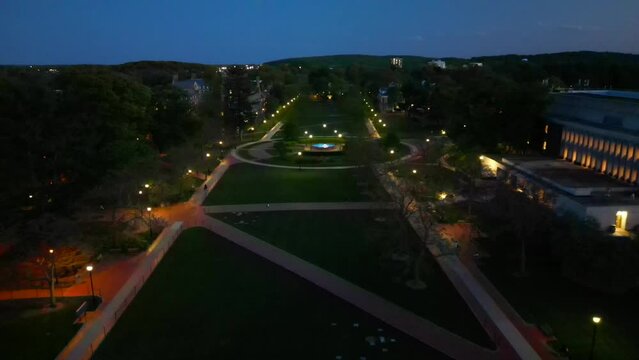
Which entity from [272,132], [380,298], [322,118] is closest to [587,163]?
[380,298]

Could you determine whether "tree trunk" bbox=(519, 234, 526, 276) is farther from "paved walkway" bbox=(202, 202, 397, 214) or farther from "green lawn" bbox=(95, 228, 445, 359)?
"paved walkway" bbox=(202, 202, 397, 214)

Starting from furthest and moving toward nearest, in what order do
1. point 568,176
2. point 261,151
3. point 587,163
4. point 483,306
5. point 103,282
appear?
1. point 261,151
2. point 587,163
3. point 568,176
4. point 103,282
5. point 483,306

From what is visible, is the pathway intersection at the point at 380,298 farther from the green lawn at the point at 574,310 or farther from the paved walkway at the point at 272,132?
the paved walkway at the point at 272,132

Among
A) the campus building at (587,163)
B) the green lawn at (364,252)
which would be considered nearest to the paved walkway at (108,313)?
the green lawn at (364,252)

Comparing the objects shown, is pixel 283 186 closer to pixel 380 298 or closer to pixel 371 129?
pixel 380 298

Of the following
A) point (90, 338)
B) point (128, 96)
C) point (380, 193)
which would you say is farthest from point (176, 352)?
point (128, 96)

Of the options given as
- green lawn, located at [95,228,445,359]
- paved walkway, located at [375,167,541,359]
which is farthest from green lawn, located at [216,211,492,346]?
green lawn, located at [95,228,445,359]

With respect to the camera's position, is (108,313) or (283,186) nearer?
(108,313)
